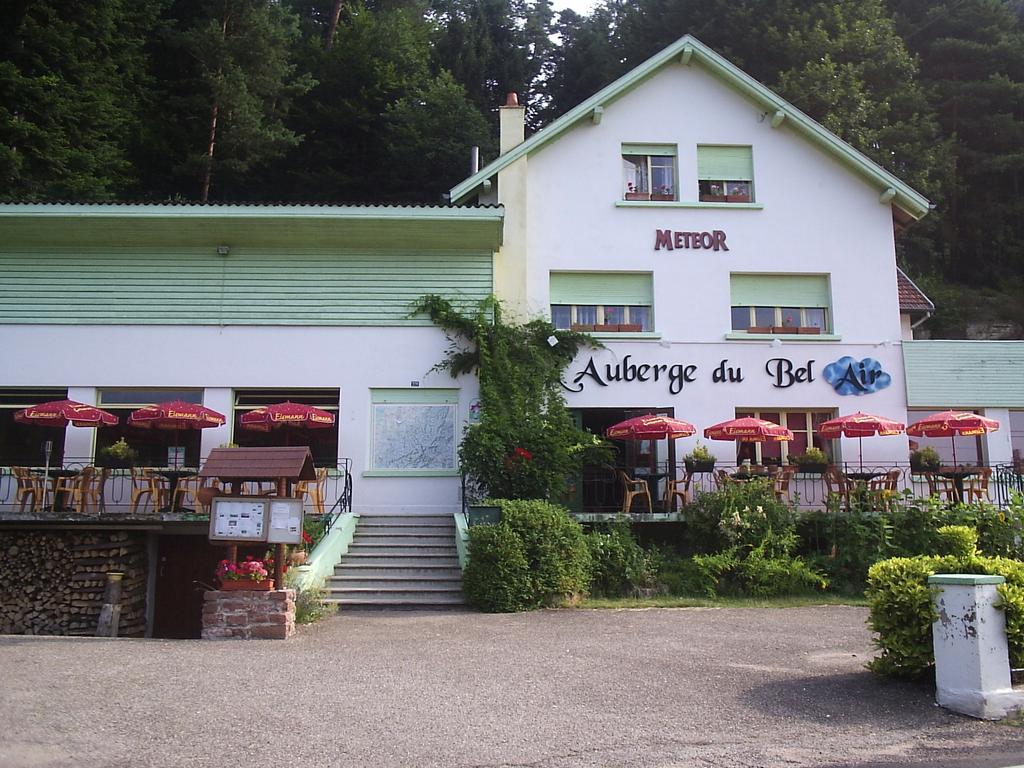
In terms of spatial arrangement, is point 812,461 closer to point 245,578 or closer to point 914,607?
point 914,607

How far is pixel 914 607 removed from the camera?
729 centimetres

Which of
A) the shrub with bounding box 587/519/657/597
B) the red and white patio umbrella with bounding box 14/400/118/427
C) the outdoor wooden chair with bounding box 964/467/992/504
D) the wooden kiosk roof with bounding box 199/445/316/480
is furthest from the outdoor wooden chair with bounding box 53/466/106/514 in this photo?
the outdoor wooden chair with bounding box 964/467/992/504

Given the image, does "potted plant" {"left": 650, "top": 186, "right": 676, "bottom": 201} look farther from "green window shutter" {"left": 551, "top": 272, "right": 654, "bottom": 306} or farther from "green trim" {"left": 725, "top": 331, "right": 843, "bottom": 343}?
"green trim" {"left": 725, "top": 331, "right": 843, "bottom": 343}

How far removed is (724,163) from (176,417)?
1186 cm

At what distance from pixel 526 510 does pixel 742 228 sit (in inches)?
342

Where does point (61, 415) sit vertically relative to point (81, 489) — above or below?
above

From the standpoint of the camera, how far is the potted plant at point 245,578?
9.82 m

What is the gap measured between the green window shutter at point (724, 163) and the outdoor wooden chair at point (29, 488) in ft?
44.9

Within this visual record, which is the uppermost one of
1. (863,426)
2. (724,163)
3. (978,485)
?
(724,163)

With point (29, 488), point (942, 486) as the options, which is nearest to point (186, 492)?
point (29, 488)

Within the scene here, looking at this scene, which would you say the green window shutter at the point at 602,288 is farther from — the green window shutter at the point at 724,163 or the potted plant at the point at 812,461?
the potted plant at the point at 812,461

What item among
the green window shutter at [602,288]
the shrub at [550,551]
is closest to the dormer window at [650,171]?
the green window shutter at [602,288]

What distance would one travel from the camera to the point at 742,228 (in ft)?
59.6

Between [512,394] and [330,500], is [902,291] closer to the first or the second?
[512,394]
